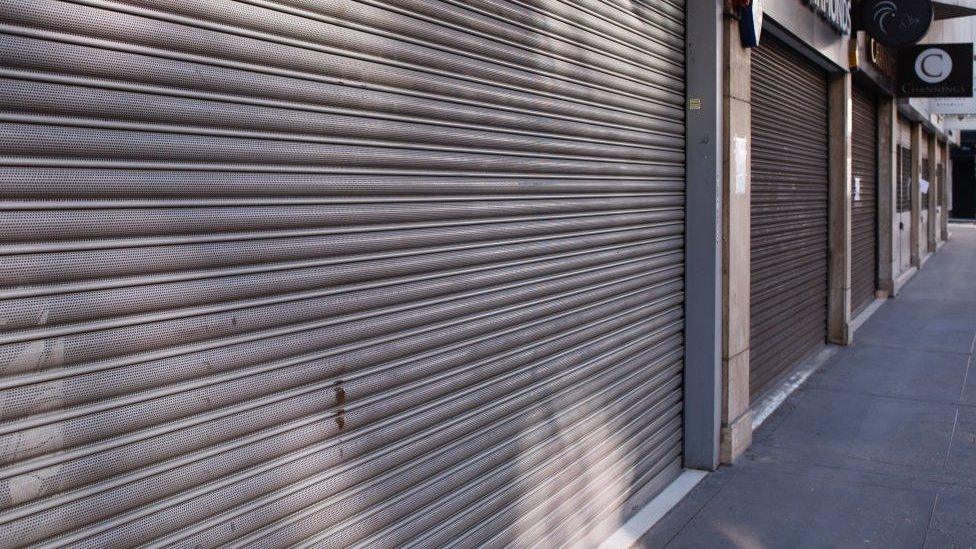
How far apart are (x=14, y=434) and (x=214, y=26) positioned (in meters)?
1.19

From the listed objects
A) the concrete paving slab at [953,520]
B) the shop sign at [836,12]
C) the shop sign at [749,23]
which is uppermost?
the shop sign at [836,12]

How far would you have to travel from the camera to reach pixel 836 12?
10.4m

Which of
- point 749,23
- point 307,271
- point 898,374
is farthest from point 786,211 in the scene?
point 307,271

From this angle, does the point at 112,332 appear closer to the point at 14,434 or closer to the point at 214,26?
the point at 14,434

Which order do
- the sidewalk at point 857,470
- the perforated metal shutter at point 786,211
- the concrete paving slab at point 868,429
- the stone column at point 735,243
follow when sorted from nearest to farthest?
the sidewalk at point 857,470, the stone column at point 735,243, the concrete paving slab at point 868,429, the perforated metal shutter at point 786,211

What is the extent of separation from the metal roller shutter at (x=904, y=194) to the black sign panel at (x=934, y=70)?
3.18 meters

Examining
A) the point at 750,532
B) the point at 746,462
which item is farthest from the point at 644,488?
the point at 746,462

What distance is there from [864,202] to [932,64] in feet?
9.82

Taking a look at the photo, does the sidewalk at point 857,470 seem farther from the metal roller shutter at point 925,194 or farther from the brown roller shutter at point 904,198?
the metal roller shutter at point 925,194

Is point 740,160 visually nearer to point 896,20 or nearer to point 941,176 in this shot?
point 896,20

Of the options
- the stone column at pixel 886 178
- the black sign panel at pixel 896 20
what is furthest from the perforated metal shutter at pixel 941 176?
the black sign panel at pixel 896 20

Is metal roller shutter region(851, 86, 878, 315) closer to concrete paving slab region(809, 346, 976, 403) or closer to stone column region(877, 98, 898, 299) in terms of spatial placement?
stone column region(877, 98, 898, 299)

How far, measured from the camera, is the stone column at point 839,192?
11.7 meters

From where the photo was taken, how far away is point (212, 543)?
2.82 meters
